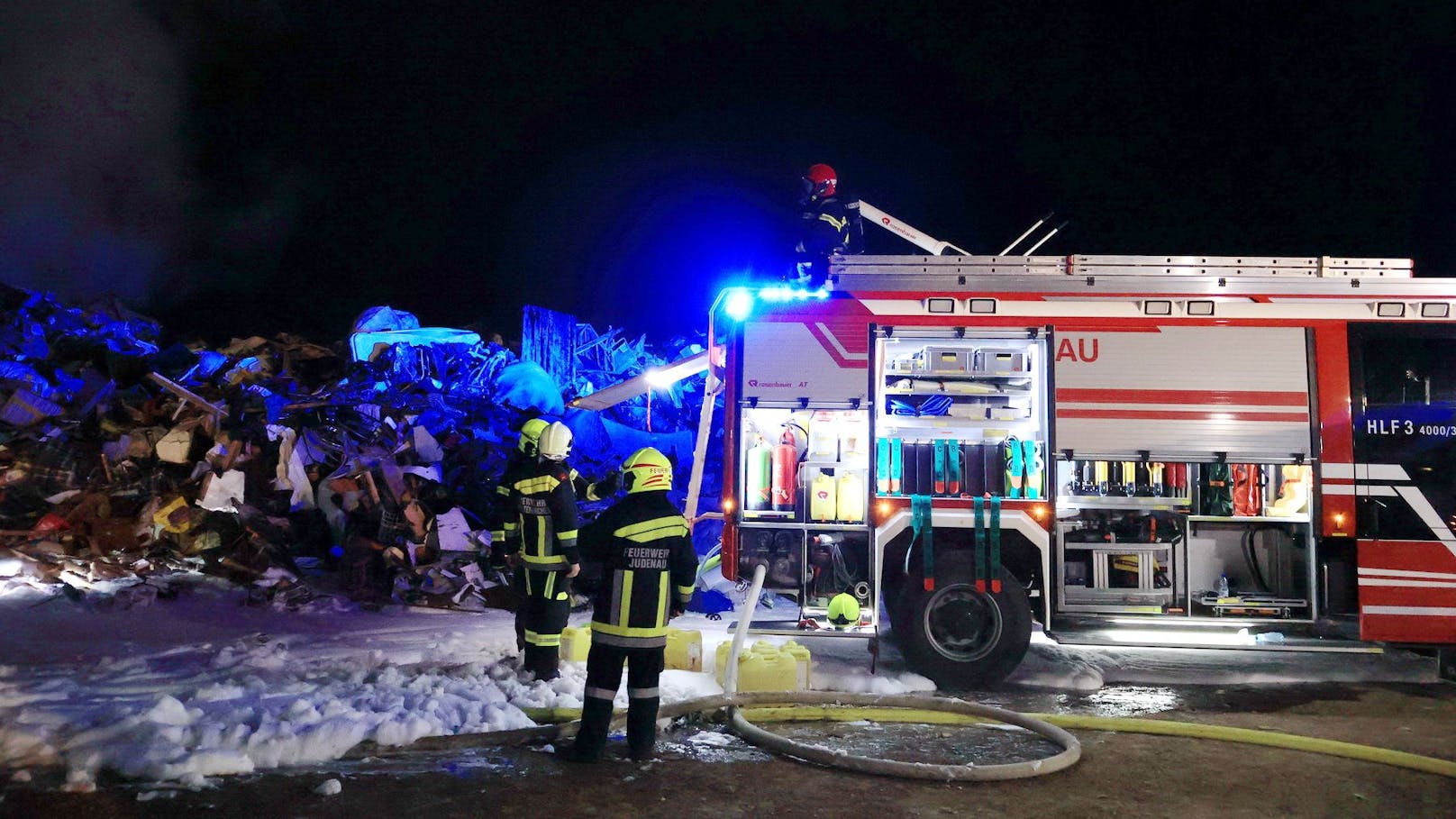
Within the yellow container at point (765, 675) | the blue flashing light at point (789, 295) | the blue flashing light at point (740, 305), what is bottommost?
the yellow container at point (765, 675)

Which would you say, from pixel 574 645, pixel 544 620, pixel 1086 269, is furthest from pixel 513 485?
pixel 1086 269

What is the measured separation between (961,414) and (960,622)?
155cm

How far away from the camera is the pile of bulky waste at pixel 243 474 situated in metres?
9.50

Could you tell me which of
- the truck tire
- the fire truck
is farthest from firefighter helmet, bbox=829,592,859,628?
the truck tire

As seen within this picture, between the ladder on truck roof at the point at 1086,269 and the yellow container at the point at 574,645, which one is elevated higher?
the ladder on truck roof at the point at 1086,269

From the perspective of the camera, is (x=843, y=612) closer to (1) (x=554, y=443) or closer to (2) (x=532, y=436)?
(1) (x=554, y=443)

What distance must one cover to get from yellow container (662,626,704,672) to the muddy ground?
1.05 metres

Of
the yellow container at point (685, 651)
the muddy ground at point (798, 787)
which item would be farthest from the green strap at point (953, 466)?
the yellow container at point (685, 651)

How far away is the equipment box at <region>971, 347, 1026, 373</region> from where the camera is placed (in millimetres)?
7656

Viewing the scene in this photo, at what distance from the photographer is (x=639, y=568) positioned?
17.0 ft

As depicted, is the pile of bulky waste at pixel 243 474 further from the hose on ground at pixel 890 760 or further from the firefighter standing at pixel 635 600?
the hose on ground at pixel 890 760

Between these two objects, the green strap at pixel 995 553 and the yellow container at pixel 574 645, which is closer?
the yellow container at pixel 574 645

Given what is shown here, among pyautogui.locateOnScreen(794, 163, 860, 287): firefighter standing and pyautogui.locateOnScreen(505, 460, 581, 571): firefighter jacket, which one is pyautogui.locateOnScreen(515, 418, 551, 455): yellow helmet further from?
pyautogui.locateOnScreen(794, 163, 860, 287): firefighter standing

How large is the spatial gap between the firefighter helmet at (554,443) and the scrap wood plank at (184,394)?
19.1ft
